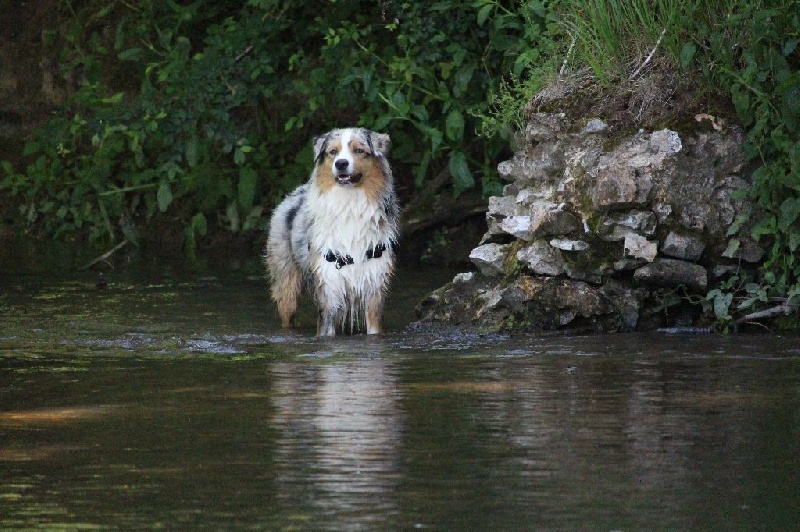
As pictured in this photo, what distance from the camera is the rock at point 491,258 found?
9906 millimetres

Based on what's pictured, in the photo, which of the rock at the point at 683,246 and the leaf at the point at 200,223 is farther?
the leaf at the point at 200,223

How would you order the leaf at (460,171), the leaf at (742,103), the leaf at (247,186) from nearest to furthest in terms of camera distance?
the leaf at (742,103) → the leaf at (460,171) → the leaf at (247,186)

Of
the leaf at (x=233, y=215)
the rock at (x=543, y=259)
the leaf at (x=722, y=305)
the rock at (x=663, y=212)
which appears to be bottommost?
the leaf at (x=722, y=305)

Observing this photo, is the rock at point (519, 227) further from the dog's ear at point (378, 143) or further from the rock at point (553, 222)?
the dog's ear at point (378, 143)

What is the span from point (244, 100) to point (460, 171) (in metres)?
2.18

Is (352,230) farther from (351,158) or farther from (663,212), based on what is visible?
(663,212)

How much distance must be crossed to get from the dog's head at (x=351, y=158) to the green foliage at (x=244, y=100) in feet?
4.90

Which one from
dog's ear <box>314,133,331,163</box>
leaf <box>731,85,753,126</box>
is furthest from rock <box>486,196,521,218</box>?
leaf <box>731,85,753,126</box>

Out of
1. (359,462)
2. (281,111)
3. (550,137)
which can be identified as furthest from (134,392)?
(281,111)

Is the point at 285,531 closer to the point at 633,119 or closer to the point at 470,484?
the point at 470,484

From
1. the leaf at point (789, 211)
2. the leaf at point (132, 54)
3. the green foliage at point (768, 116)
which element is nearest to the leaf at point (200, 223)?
the leaf at point (132, 54)

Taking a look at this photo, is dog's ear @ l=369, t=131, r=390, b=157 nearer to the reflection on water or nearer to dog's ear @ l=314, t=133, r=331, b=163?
dog's ear @ l=314, t=133, r=331, b=163

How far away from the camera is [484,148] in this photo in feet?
43.5

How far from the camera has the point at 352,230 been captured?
1003 centimetres
